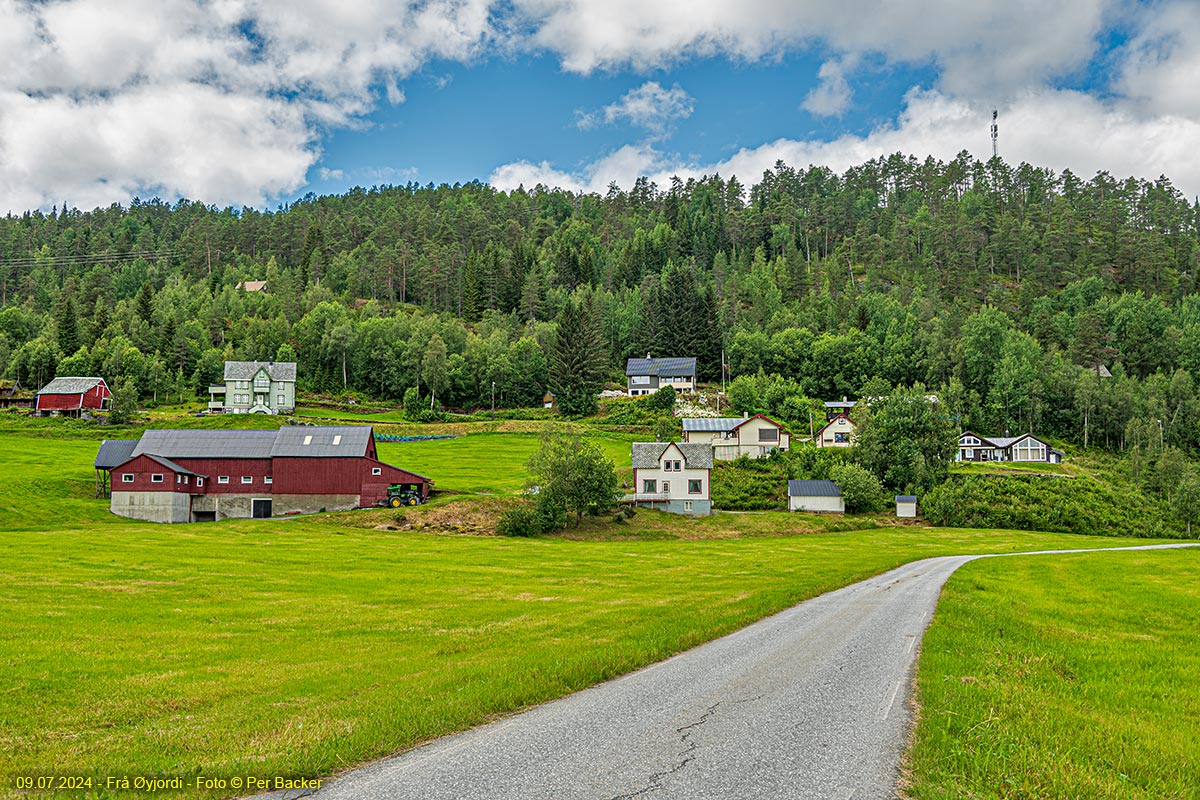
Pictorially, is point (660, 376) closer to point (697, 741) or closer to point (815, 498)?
point (815, 498)

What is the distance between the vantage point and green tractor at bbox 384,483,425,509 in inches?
2687

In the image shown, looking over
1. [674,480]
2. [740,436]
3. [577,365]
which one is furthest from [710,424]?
[577,365]

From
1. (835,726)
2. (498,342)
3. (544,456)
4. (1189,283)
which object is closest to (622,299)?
(498,342)

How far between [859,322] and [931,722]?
468ft

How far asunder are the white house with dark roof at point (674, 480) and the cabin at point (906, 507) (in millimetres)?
20692

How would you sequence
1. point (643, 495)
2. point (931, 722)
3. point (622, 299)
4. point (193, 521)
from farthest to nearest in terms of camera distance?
point (622, 299) → point (643, 495) → point (193, 521) → point (931, 722)

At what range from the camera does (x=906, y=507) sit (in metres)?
78.6

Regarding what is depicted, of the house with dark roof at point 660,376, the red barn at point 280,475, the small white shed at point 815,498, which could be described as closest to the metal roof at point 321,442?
the red barn at point 280,475

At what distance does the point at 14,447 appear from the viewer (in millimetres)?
86375

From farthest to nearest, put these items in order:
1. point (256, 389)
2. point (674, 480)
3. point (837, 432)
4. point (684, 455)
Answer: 1. point (256, 389)
2. point (837, 432)
3. point (684, 455)
4. point (674, 480)

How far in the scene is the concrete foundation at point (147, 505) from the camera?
64.9 metres

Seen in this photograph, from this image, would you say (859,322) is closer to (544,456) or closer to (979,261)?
(979,261)

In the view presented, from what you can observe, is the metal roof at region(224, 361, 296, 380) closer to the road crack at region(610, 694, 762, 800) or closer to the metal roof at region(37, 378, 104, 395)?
the metal roof at region(37, 378, 104, 395)

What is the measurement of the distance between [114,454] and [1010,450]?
118420mm
